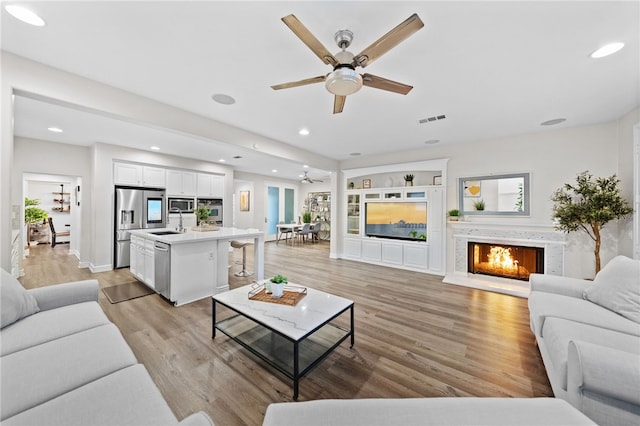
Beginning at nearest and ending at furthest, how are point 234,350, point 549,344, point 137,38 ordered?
point 549,344, point 137,38, point 234,350

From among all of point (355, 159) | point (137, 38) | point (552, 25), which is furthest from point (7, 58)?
point (355, 159)

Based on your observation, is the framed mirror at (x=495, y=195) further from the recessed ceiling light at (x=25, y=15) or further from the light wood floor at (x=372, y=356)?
the recessed ceiling light at (x=25, y=15)

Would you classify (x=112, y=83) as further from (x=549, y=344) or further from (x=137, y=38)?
(x=549, y=344)

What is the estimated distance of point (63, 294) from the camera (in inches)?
74.3

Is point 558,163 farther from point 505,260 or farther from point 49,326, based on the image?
point 49,326

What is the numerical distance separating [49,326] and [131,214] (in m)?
4.40

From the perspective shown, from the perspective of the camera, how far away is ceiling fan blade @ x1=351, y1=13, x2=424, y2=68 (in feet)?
4.27

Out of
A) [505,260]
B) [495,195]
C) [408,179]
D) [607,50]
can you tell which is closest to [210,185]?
[408,179]

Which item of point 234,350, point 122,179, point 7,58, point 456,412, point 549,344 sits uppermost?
point 7,58

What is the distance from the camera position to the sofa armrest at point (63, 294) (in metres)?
1.80

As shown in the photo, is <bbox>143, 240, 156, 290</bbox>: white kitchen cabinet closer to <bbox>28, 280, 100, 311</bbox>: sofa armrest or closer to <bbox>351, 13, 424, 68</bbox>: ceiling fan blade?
<bbox>28, 280, 100, 311</bbox>: sofa armrest

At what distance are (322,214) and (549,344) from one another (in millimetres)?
8388

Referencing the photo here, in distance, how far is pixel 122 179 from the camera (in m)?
5.05

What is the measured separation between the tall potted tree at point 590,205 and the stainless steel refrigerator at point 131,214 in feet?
25.1
